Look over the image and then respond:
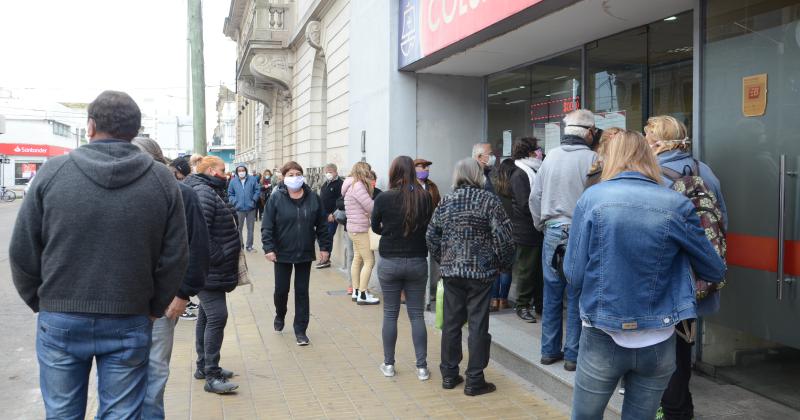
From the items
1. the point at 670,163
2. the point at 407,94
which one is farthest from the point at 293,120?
the point at 670,163

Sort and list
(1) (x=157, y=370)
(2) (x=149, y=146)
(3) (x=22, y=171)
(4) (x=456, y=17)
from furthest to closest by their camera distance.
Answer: (3) (x=22, y=171) → (4) (x=456, y=17) → (2) (x=149, y=146) → (1) (x=157, y=370)

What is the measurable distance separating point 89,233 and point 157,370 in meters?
1.65

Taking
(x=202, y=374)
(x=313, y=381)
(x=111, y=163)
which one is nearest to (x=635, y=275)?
(x=111, y=163)

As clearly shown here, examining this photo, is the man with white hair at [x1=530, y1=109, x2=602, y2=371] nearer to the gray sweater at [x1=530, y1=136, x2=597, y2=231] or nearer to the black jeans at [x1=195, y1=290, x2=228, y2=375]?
the gray sweater at [x1=530, y1=136, x2=597, y2=231]

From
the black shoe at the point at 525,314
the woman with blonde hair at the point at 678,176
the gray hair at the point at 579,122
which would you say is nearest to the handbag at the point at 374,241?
the black shoe at the point at 525,314

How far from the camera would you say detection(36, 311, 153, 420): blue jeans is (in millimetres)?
2898

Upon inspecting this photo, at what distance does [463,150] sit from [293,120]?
A: 1062 cm

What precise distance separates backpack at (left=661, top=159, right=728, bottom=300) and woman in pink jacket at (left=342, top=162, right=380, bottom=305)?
511cm

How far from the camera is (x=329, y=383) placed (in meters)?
5.70

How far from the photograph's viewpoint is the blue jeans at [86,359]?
2898 mm

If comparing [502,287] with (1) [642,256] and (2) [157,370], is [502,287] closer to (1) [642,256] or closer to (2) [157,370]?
(2) [157,370]

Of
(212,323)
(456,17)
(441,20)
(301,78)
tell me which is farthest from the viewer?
(301,78)

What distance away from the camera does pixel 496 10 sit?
251 inches

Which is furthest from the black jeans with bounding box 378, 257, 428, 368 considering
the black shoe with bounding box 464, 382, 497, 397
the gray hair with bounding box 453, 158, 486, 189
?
the gray hair with bounding box 453, 158, 486, 189
